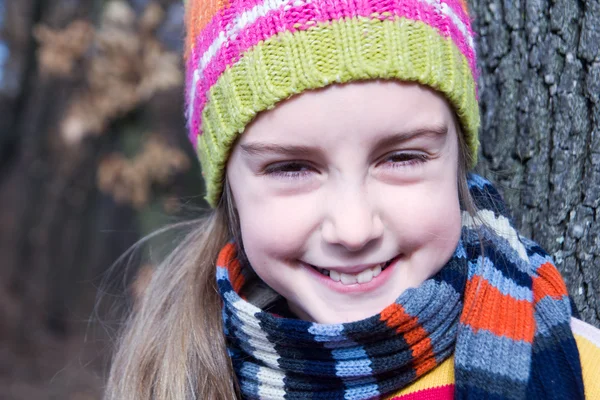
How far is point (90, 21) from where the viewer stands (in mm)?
5023

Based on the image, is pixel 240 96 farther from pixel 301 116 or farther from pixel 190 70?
pixel 190 70

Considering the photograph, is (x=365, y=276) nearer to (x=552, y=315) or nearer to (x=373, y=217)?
(x=373, y=217)

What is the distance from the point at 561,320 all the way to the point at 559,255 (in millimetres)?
341

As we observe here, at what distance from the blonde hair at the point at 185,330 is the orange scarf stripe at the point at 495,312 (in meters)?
0.24

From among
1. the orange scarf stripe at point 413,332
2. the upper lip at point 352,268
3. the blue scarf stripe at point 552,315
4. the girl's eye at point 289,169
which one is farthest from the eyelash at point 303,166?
the blue scarf stripe at point 552,315

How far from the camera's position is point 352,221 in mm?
1470

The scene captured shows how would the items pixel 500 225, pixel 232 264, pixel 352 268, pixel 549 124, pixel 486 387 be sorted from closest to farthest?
pixel 486 387
pixel 352 268
pixel 500 225
pixel 549 124
pixel 232 264

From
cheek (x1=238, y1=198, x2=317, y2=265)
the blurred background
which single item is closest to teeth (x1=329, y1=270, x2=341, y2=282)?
cheek (x1=238, y1=198, x2=317, y2=265)

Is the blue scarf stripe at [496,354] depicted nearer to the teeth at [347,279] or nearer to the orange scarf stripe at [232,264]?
the teeth at [347,279]

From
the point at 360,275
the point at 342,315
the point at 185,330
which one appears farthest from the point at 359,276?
the point at 185,330

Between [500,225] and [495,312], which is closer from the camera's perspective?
[495,312]

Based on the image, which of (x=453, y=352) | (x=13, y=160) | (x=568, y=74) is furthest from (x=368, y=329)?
(x=13, y=160)

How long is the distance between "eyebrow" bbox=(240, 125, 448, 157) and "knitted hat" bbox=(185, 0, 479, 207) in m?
0.08

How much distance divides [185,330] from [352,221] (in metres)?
0.75
